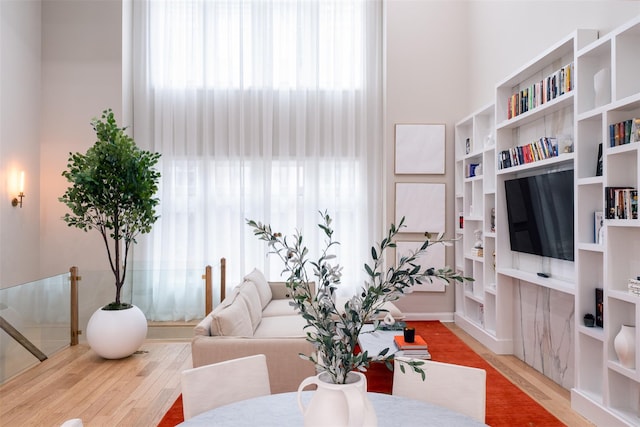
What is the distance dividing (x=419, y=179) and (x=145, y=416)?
13.6 ft

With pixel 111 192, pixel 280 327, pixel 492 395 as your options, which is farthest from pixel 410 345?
pixel 111 192

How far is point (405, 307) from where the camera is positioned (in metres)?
5.77

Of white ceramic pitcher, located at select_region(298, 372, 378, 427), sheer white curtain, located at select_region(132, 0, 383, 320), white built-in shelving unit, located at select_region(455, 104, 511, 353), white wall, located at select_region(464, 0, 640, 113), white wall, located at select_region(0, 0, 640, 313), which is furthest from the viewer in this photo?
sheer white curtain, located at select_region(132, 0, 383, 320)

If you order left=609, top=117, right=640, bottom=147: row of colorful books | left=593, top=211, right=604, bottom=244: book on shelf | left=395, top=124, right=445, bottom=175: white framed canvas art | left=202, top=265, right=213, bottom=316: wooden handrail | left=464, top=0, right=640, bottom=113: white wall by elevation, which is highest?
left=464, top=0, right=640, bottom=113: white wall

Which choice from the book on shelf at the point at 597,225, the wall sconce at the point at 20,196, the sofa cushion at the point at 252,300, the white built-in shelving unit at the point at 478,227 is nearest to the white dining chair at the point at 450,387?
the book on shelf at the point at 597,225

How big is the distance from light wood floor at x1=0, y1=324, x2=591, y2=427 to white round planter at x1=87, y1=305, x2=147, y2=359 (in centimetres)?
12

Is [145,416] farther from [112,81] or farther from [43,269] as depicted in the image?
[112,81]

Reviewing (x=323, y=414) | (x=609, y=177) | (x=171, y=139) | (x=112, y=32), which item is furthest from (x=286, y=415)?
(x=112, y=32)

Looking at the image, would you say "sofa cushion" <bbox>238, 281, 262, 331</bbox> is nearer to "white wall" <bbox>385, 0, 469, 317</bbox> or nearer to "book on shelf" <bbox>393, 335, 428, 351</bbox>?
"book on shelf" <bbox>393, 335, 428, 351</bbox>

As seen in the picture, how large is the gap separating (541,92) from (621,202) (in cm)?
139

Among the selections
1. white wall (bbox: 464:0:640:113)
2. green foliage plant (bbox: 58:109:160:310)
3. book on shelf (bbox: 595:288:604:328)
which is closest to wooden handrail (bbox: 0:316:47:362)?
green foliage plant (bbox: 58:109:160:310)

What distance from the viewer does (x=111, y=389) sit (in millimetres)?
3416

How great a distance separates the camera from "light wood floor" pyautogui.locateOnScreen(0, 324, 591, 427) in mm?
2947

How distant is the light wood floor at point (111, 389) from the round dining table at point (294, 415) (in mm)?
1776
